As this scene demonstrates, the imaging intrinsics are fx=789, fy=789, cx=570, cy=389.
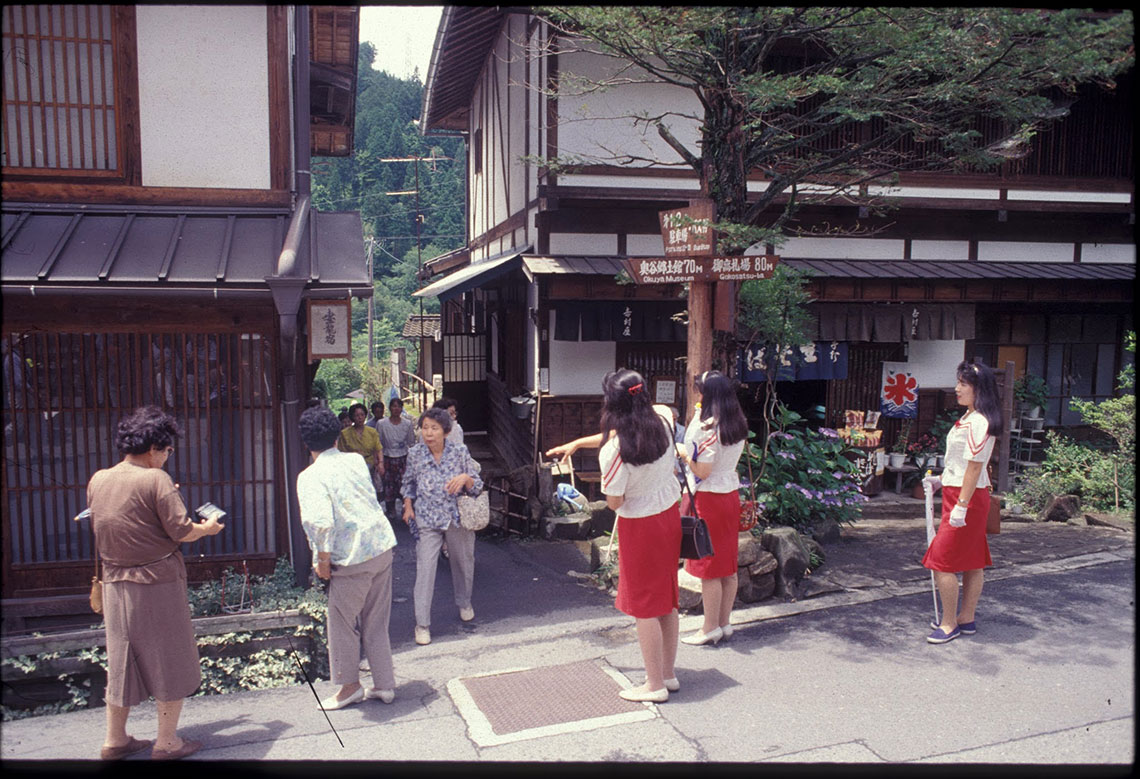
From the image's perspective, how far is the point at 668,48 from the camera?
22.2ft

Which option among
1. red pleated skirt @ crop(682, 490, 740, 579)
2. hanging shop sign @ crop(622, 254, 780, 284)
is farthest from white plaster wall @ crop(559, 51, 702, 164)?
red pleated skirt @ crop(682, 490, 740, 579)

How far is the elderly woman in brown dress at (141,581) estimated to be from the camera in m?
4.38

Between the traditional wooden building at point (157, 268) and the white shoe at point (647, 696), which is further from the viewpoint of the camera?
the traditional wooden building at point (157, 268)

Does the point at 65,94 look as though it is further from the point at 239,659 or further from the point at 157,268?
the point at 239,659

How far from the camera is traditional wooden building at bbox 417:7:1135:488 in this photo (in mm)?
10742

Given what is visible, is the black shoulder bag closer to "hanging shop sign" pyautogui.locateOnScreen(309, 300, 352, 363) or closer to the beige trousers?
the beige trousers

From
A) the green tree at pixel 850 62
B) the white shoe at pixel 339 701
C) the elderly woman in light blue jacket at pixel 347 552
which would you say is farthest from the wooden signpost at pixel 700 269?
the white shoe at pixel 339 701

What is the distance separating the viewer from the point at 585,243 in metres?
11.1

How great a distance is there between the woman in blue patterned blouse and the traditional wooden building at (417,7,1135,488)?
4.30 m

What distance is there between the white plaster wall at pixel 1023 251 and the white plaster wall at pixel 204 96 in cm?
1091

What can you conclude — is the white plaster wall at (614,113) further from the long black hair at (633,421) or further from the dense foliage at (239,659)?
the dense foliage at (239,659)

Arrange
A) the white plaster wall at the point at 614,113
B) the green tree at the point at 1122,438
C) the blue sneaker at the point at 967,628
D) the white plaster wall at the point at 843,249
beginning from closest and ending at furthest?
the blue sneaker at the point at 967,628 < the green tree at the point at 1122,438 < the white plaster wall at the point at 614,113 < the white plaster wall at the point at 843,249

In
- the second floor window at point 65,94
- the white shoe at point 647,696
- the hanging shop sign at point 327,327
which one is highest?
the second floor window at point 65,94

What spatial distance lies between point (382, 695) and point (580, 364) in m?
6.81
